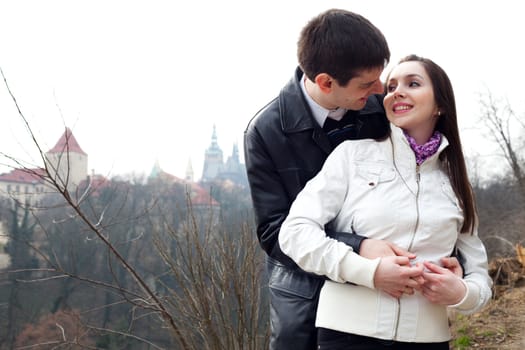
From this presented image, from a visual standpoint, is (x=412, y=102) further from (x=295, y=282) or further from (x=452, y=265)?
(x=295, y=282)

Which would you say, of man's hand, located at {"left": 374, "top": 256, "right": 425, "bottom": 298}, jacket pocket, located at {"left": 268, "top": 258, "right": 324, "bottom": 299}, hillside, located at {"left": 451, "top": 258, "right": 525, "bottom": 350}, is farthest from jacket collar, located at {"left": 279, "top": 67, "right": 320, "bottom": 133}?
hillside, located at {"left": 451, "top": 258, "right": 525, "bottom": 350}

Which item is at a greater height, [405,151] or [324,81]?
[324,81]

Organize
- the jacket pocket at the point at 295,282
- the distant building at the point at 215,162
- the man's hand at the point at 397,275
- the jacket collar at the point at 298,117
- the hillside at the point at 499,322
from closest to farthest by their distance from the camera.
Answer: the man's hand at the point at 397,275 → the jacket pocket at the point at 295,282 → the jacket collar at the point at 298,117 → the hillside at the point at 499,322 → the distant building at the point at 215,162

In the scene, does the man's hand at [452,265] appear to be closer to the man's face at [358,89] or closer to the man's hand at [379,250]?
the man's hand at [379,250]

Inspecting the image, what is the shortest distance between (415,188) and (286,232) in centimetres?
34

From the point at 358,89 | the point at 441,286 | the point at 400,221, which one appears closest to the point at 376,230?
the point at 400,221

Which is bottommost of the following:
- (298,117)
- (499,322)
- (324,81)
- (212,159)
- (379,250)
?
(499,322)

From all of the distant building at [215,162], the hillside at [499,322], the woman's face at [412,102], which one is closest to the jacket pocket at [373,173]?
the woman's face at [412,102]

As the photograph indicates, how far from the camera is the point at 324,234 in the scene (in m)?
1.29

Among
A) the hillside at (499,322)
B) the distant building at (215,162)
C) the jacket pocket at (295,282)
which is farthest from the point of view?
the distant building at (215,162)

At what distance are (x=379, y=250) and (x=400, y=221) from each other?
10 centimetres

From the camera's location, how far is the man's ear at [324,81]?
1566 millimetres

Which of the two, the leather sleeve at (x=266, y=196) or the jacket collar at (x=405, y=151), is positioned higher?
the jacket collar at (x=405, y=151)

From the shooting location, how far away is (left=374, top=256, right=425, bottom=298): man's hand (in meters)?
1.24
